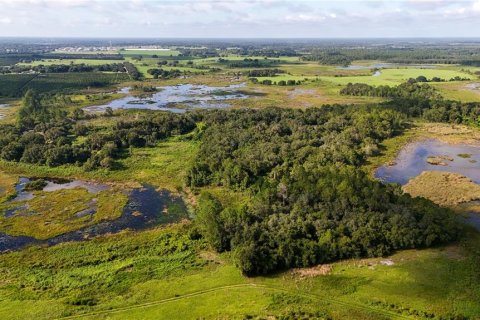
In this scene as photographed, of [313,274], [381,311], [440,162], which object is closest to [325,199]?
[313,274]

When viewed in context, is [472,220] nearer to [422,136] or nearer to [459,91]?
[422,136]

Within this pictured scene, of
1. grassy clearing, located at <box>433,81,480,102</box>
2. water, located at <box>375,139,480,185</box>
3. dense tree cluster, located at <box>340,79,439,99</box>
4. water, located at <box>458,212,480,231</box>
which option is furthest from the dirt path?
grassy clearing, located at <box>433,81,480,102</box>

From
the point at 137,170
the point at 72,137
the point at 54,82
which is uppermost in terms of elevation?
the point at 54,82

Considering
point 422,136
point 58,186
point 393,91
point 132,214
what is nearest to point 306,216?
point 132,214

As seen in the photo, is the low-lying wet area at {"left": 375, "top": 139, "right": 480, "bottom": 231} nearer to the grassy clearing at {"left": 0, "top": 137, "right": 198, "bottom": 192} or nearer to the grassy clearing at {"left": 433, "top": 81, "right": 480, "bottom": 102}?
the grassy clearing at {"left": 0, "top": 137, "right": 198, "bottom": 192}

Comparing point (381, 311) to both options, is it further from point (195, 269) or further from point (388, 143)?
point (388, 143)

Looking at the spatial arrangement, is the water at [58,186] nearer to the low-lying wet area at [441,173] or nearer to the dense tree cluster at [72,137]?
the dense tree cluster at [72,137]
